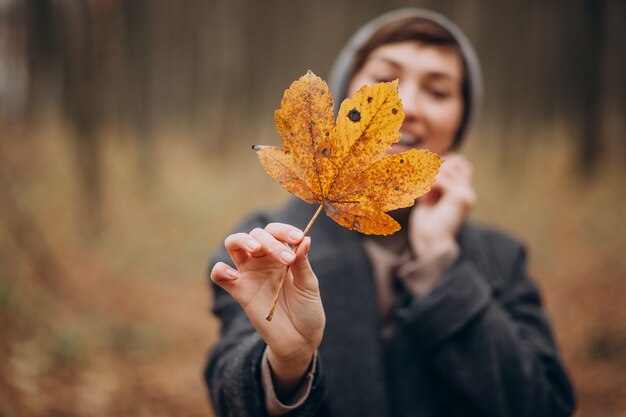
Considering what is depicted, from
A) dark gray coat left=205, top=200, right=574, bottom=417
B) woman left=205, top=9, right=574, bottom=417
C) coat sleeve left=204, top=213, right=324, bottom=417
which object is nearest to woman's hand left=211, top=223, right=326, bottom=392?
coat sleeve left=204, top=213, right=324, bottom=417

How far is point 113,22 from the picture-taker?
7.74m

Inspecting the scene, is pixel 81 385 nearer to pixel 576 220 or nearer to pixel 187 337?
pixel 187 337

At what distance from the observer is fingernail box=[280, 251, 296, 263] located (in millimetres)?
709

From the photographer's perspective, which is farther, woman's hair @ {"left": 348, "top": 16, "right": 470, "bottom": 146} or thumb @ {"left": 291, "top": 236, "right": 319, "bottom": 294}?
woman's hair @ {"left": 348, "top": 16, "right": 470, "bottom": 146}

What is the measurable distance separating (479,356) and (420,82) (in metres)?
0.85

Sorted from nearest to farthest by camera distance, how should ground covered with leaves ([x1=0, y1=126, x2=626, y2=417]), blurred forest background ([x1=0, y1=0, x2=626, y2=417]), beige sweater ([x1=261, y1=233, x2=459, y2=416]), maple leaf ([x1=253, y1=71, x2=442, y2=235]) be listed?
A: maple leaf ([x1=253, y1=71, x2=442, y2=235]), beige sweater ([x1=261, y1=233, x2=459, y2=416]), ground covered with leaves ([x1=0, y1=126, x2=626, y2=417]), blurred forest background ([x1=0, y1=0, x2=626, y2=417])

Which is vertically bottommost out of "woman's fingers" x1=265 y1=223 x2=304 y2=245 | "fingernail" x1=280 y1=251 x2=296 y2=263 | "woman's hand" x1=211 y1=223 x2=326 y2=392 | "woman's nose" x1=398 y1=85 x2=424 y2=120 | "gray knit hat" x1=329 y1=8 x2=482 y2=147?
"woman's hand" x1=211 y1=223 x2=326 y2=392

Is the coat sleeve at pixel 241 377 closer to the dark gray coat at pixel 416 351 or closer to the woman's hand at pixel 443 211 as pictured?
the dark gray coat at pixel 416 351

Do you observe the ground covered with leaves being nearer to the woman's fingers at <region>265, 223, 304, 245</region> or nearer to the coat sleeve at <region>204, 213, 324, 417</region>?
the coat sleeve at <region>204, 213, 324, 417</region>

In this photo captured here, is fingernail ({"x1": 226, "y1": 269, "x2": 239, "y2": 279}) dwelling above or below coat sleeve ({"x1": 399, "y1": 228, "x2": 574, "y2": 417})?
above

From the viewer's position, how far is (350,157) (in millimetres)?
718

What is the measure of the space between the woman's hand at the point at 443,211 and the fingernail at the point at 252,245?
830mm

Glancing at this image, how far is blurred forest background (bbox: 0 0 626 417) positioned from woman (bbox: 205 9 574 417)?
2176mm

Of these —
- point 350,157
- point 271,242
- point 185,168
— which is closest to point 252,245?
point 271,242
